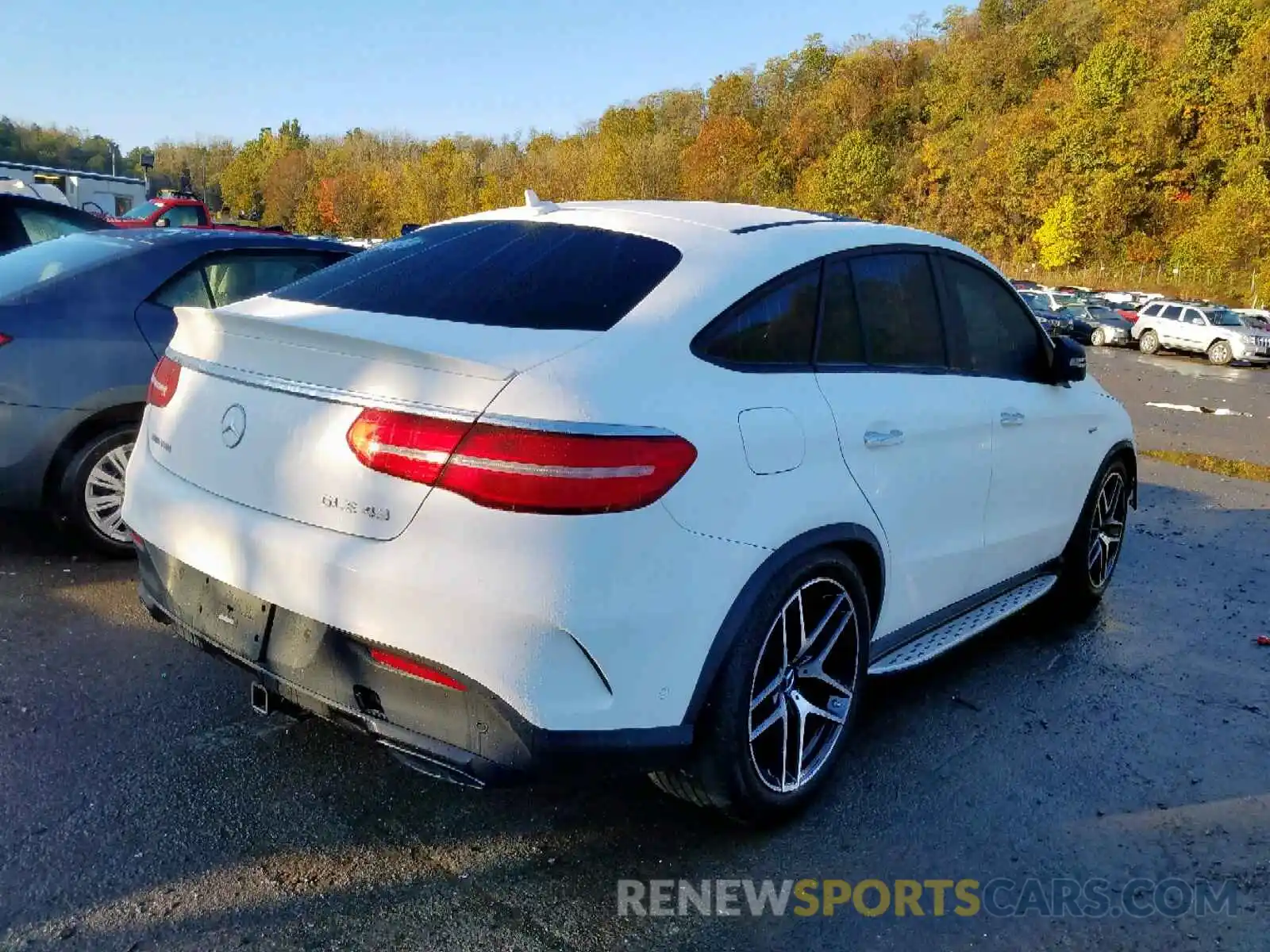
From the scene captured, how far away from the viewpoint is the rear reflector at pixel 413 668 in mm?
2275

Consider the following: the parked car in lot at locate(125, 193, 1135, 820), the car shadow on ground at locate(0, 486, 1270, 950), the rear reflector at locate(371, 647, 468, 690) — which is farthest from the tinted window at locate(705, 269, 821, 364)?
the car shadow on ground at locate(0, 486, 1270, 950)

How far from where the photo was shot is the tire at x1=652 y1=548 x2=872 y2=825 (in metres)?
2.56

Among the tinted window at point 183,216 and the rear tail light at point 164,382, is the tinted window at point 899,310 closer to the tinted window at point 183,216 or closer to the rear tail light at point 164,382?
the rear tail light at point 164,382

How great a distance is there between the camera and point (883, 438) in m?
3.10

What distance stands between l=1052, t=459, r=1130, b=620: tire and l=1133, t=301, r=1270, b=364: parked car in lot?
27.3 metres

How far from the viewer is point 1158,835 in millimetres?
3047

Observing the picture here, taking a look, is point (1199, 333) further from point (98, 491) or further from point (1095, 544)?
point (98, 491)

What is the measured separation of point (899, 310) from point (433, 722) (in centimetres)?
Answer: 210

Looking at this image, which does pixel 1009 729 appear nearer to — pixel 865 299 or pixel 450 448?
pixel 865 299

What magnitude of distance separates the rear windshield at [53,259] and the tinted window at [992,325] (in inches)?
153

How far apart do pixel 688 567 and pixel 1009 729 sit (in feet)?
6.45

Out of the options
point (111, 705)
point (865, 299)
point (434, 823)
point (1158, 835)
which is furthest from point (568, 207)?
point (1158, 835)

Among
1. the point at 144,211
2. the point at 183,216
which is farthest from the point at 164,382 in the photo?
the point at 144,211

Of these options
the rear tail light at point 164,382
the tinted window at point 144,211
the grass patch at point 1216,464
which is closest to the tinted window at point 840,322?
the rear tail light at point 164,382
